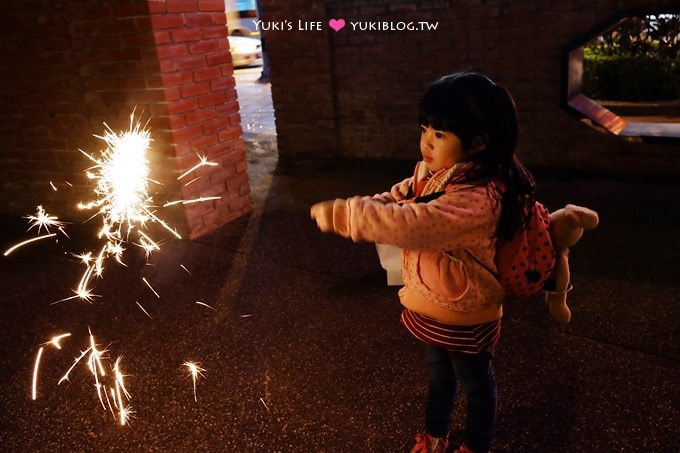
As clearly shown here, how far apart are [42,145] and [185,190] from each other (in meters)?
1.67

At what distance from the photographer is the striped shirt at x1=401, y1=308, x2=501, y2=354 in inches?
79.2

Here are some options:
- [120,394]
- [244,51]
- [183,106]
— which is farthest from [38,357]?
[244,51]

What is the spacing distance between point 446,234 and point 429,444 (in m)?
1.08

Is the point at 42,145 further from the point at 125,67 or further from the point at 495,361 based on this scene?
the point at 495,361

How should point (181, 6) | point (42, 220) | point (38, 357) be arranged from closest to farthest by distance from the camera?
point (38, 357)
point (181, 6)
point (42, 220)

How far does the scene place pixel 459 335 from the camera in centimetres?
201

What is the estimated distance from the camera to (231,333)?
3.50 meters

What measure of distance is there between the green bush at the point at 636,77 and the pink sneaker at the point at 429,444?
9.34 metres

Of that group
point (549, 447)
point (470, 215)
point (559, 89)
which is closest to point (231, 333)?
point (549, 447)

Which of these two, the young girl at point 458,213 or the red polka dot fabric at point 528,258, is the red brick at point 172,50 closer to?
the young girl at point 458,213

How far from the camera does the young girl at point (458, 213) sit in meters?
1.76

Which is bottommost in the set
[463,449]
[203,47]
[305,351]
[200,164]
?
[305,351]

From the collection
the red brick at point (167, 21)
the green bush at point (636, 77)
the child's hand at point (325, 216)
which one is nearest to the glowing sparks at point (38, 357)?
the child's hand at point (325, 216)

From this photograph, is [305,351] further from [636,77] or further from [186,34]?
[636,77]
